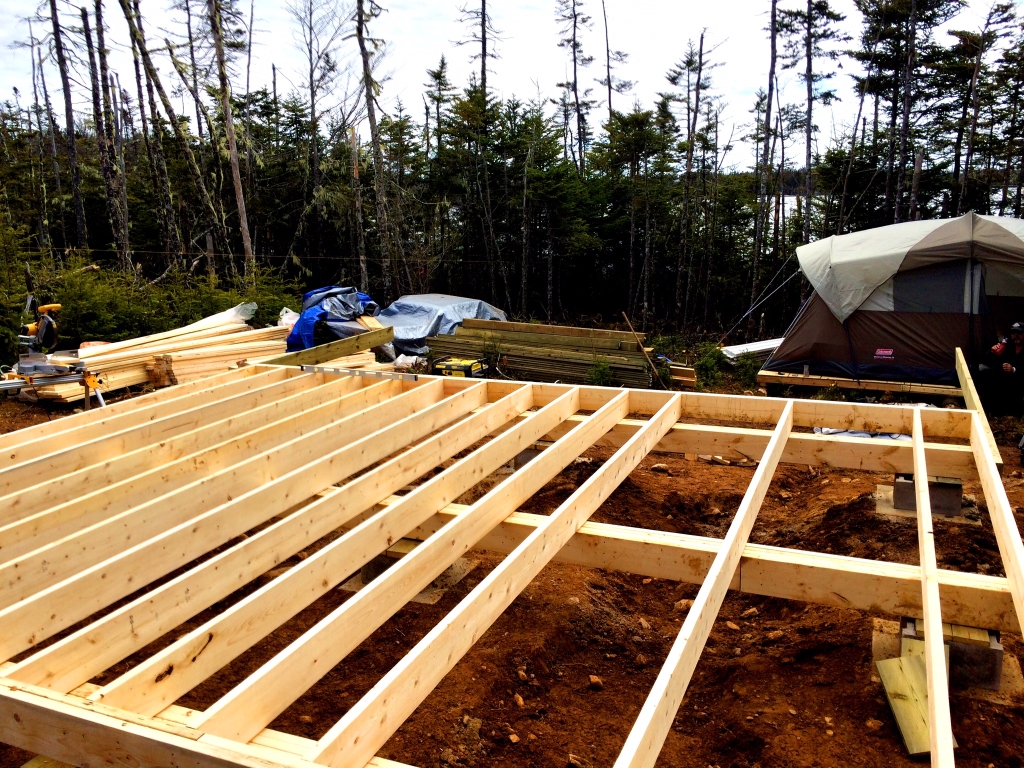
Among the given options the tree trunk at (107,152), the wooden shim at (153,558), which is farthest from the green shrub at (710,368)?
the tree trunk at (107,152)

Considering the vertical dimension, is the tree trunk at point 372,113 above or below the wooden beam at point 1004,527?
above

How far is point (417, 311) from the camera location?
13875 millimetres

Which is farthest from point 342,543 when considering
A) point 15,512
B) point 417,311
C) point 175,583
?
point 417,311

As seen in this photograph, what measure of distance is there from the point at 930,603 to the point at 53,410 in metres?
10.2

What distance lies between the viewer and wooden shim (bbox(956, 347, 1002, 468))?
157 inches

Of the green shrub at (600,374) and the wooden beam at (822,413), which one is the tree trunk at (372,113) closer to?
the green shrub at (600,374)

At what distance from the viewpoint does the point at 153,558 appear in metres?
2.57

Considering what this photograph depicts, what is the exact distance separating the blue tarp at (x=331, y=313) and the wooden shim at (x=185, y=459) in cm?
621

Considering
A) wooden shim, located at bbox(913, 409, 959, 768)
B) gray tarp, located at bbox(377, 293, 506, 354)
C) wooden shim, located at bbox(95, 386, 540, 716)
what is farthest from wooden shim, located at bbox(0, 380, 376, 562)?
gray tarp, located at bbox(377, 293, 506, 354)

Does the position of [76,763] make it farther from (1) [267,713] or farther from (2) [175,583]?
(2) [175,583]

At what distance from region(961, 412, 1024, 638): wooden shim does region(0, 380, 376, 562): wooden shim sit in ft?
12.2

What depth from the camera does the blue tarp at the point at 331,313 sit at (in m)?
11.3

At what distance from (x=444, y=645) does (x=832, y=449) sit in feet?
10.2

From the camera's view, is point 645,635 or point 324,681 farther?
point 645,635
